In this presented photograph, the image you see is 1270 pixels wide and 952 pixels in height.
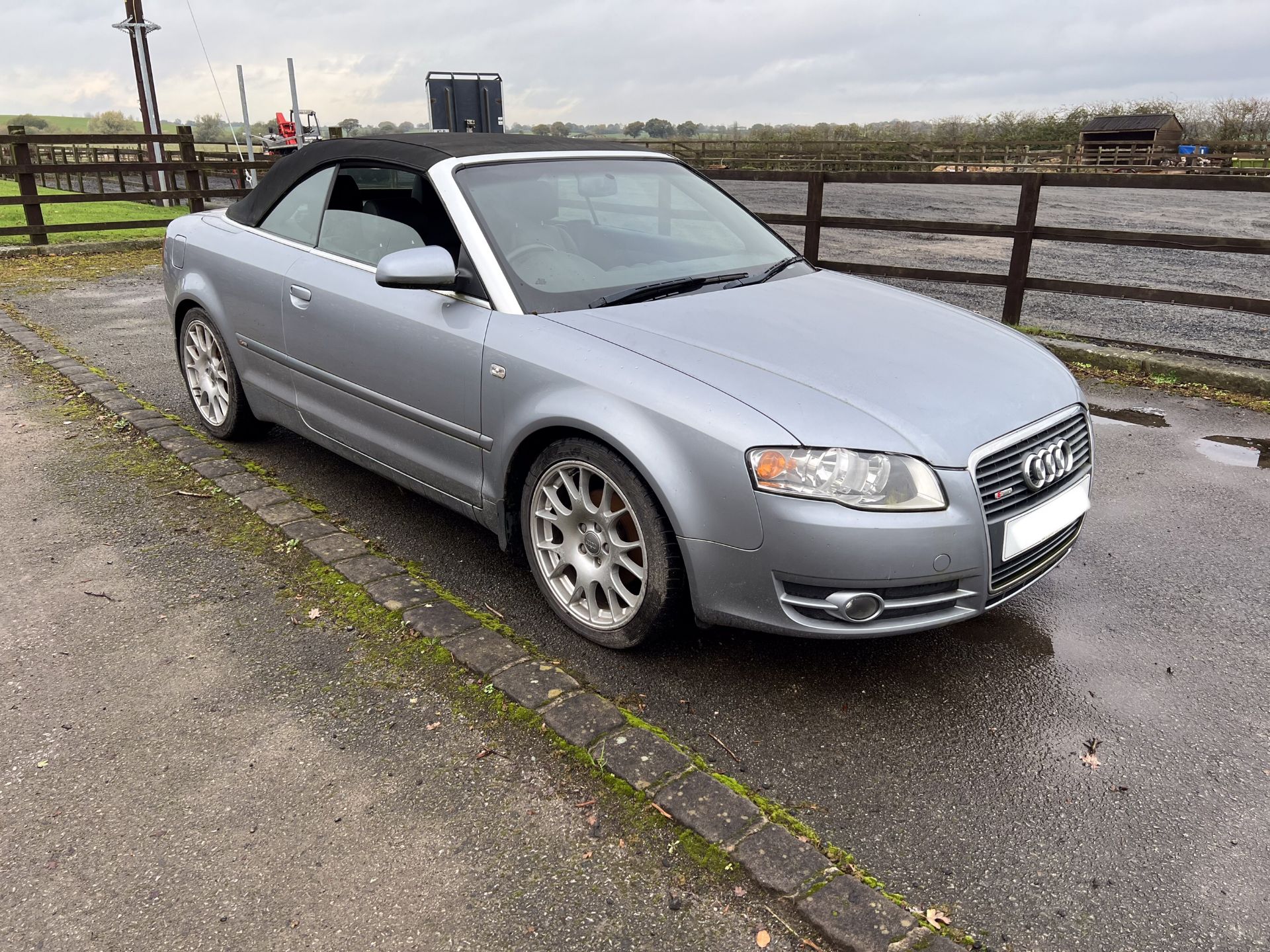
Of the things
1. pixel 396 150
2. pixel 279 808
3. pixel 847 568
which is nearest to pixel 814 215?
pixel 396 150

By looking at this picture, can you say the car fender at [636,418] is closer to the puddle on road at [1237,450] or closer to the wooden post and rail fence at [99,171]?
the puddle on road at [1237,450]

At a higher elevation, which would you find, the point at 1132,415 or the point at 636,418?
the point at 636,418

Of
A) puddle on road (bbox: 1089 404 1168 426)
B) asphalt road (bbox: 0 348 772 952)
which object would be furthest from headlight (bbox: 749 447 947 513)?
puddle on road (bbox: 1089 404 1168 426)

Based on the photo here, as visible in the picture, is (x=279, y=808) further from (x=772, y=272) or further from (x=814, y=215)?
(x=814, y=215)

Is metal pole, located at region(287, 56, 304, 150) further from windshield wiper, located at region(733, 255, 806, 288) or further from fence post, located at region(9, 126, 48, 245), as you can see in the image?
windshield wiper, located at region(733, 255, 806, 288)

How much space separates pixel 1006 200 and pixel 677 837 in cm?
2275

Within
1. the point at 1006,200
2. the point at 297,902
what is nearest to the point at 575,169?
the point at 297,902

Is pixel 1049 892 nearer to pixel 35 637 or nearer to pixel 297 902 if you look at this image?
pixel 297 902

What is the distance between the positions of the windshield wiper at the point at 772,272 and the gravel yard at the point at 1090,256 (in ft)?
15.8

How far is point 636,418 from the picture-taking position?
109 inches

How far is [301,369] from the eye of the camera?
4.07 meters

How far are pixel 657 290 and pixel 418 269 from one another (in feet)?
2.79

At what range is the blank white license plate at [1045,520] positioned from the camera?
2.76 metres

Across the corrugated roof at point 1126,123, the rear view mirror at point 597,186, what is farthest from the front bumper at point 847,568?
the corrugated roof at point 1126,123
